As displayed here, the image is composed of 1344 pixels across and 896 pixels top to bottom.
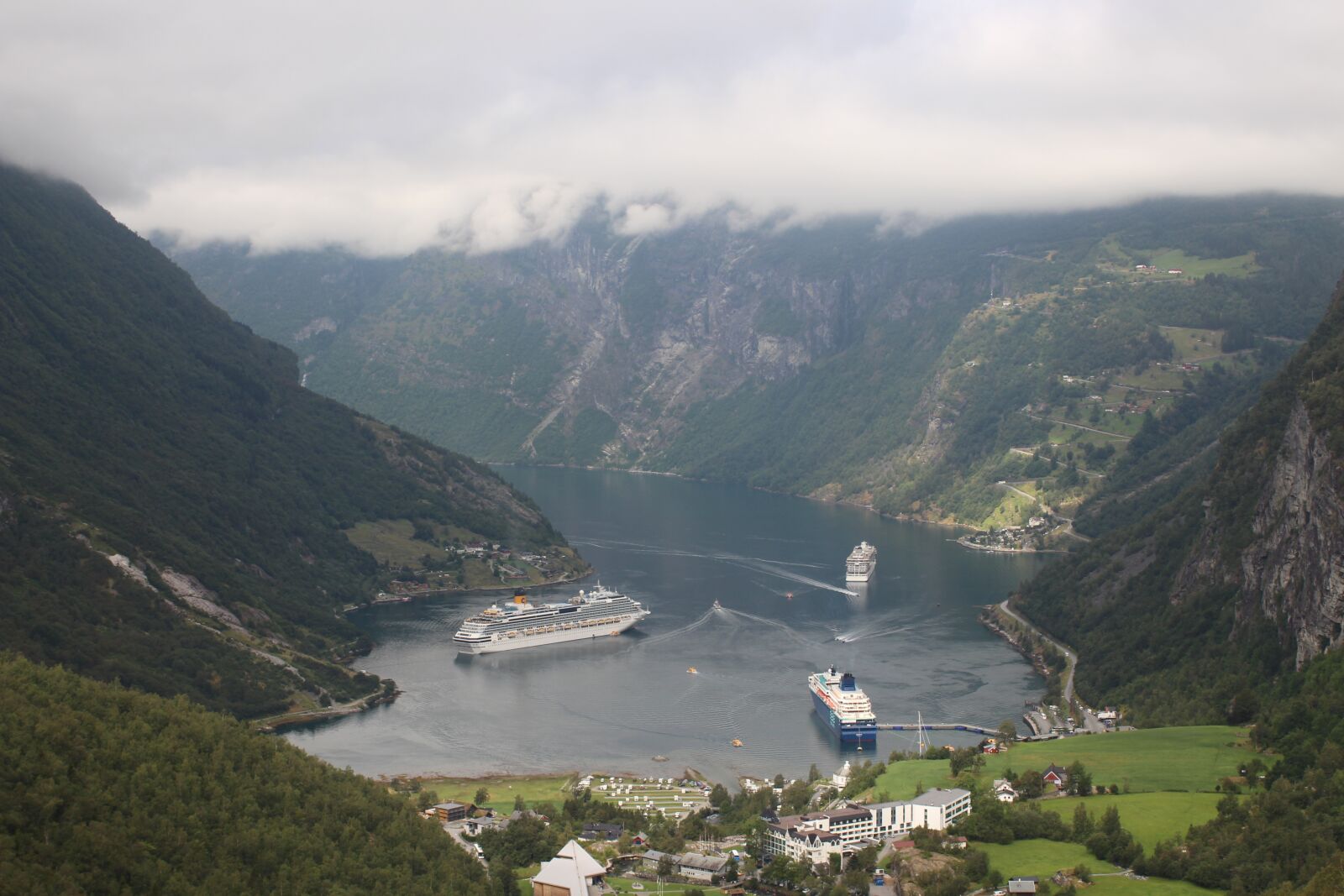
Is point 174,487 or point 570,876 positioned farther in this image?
point 174,487

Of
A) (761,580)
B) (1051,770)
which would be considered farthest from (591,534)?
(1051,770)

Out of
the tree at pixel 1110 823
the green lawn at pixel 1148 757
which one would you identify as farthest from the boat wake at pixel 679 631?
the tree at pixel 1110 823

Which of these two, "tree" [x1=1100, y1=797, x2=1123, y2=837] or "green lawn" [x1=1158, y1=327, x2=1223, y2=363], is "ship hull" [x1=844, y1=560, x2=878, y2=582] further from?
"tree" [x1=1100, y1=797, x2=1123, y2=837]

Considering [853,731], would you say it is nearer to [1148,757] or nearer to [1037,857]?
[1148,757]

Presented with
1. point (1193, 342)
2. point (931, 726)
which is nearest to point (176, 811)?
point (931, 726)

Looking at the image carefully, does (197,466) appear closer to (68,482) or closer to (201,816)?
(68,482)

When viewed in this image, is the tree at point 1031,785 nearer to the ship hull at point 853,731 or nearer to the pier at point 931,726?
the ship hull at point 853,731

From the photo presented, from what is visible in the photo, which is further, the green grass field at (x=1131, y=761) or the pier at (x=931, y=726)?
the pier at (x=931, y=726)
